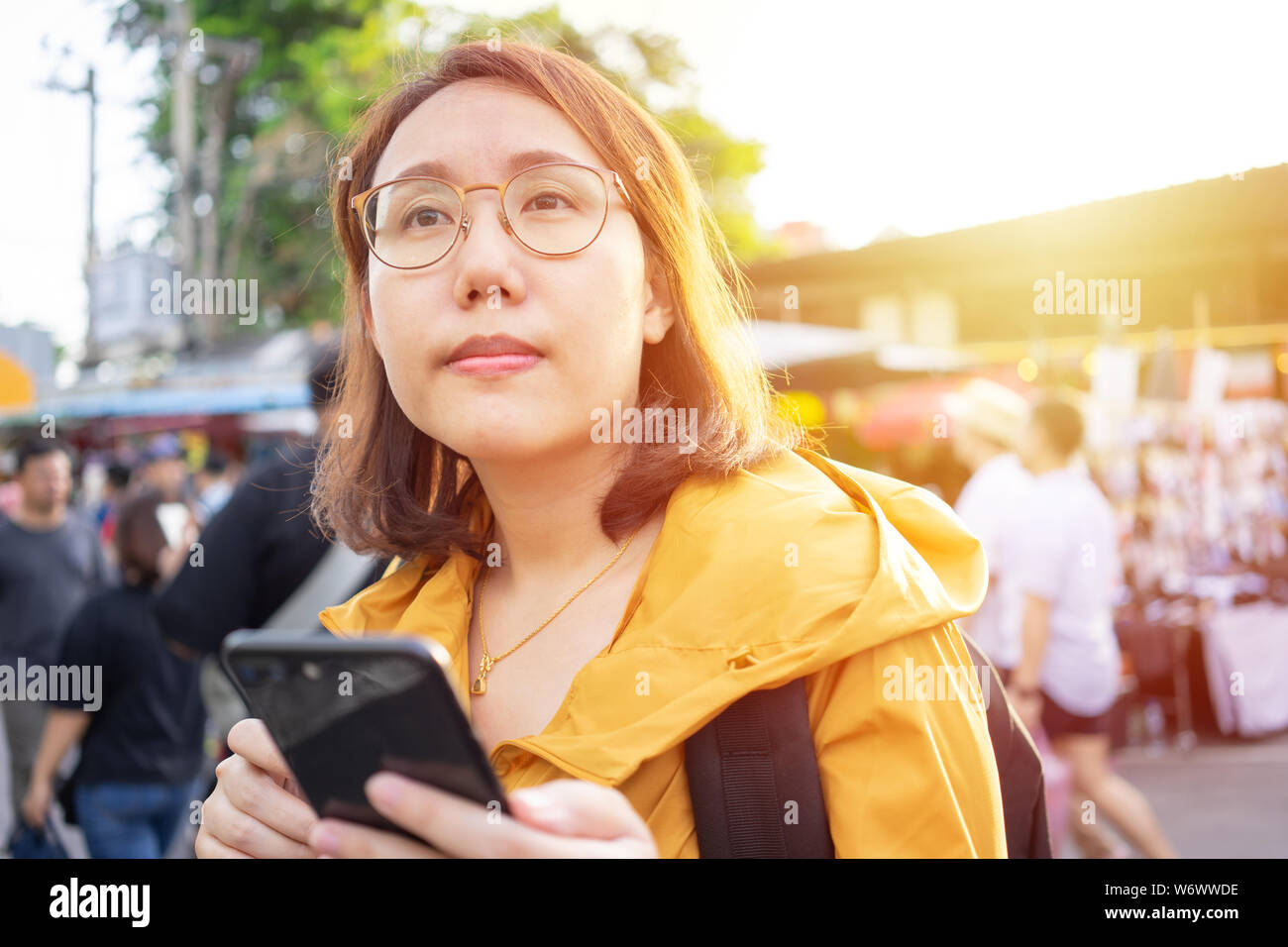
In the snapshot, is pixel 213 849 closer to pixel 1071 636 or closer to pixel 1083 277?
pixel 1071 636

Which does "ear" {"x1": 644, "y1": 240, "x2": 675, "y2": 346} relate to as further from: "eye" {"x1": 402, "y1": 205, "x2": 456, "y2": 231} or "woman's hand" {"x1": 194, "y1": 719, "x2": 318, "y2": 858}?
"woman's hand" {"x1": 194, "y1": 719, "x2": 318, "y2": 858}

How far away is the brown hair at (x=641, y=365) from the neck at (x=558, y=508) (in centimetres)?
3

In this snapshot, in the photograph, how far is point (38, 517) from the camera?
5152 millimetres

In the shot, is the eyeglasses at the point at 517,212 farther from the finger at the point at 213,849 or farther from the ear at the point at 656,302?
the finger at the point at 213,849

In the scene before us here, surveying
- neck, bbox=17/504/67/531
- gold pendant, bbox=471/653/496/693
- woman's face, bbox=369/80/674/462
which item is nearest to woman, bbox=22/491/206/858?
neck, bbox=17/504/67/531

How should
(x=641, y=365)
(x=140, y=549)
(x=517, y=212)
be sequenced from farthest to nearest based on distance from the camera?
(x=140, y=549), (x=641, y=365), (x=517, y=212)

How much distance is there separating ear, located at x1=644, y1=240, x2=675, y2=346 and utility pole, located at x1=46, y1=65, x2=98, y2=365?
5512mm

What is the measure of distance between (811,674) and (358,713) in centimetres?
46

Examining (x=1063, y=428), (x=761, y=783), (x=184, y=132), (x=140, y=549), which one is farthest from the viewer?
(x=184, y=132)

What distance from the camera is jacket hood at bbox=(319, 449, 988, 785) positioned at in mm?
1010

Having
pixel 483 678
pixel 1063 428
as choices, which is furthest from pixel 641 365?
pixel 1063 428
